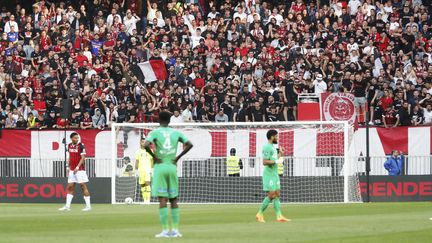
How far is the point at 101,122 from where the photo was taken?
136ft

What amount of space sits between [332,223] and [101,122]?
18492mm

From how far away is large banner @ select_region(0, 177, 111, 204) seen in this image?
39625mm

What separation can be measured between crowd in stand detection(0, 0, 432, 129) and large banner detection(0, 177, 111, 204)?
2.25 m

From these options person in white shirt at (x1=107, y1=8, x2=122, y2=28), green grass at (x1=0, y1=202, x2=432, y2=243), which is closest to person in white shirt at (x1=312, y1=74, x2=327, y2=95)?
green grass at (x1=0, y1=202, x2=432, y2=243)

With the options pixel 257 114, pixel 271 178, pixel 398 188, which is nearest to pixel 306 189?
pixel 398 188

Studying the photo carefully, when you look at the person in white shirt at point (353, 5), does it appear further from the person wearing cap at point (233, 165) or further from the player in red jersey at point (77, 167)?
the player in red jersey at point (77, 167)

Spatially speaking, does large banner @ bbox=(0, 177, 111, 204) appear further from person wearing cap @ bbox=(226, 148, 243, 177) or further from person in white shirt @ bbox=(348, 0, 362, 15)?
person in white shirt @ bbox=(348, 0, 362, 15)

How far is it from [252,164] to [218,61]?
5.60 m

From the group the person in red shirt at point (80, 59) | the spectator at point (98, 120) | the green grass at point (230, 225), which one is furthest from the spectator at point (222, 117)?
the green grass at point (230, 225)

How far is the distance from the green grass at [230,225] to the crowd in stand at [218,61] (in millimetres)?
8681

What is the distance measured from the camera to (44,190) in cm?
4034

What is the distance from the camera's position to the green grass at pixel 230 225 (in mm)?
20172

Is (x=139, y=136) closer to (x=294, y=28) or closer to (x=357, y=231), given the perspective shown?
(x=294, y=28)

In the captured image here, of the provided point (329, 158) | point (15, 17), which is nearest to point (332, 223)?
point (329, 158)
